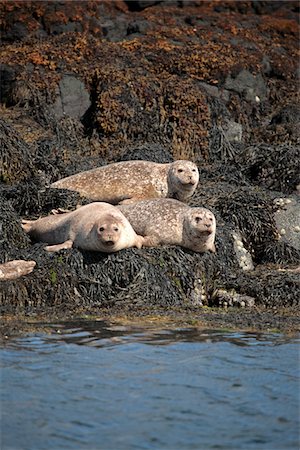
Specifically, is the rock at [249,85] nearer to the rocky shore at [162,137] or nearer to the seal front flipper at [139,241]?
the rocky shore at [162,137]

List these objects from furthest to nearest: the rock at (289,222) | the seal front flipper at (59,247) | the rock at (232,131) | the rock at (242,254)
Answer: the rock at (232,131), the rock at (289,222), the rock at (242,254), the seal front flipper at (59,247)

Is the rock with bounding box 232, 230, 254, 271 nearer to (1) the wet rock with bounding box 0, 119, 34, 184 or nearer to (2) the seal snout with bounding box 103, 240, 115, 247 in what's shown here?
(2) the seal snout with bounding box 103, 240, 115, 247

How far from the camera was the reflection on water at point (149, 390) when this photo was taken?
4996 millimetres

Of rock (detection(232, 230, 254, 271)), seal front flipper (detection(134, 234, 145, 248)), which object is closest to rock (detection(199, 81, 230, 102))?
rock (detection(232, 230, 254, 271))

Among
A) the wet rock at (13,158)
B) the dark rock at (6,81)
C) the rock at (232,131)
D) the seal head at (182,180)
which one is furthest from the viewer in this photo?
the rock at (232,131)

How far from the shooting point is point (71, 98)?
14.6 meters

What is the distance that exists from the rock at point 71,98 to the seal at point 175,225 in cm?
494

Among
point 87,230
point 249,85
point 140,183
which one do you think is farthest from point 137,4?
point 87,230

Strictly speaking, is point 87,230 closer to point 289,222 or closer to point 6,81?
point 289,222

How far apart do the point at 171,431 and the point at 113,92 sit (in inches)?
381

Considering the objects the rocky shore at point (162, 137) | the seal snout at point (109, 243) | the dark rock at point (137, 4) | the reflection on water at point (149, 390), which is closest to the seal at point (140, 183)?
the rocky shore at point (162, 137)

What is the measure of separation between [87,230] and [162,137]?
17.5ft

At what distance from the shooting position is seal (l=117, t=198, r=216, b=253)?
9336 millimetres

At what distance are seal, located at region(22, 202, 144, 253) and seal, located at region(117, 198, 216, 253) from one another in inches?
7.4
